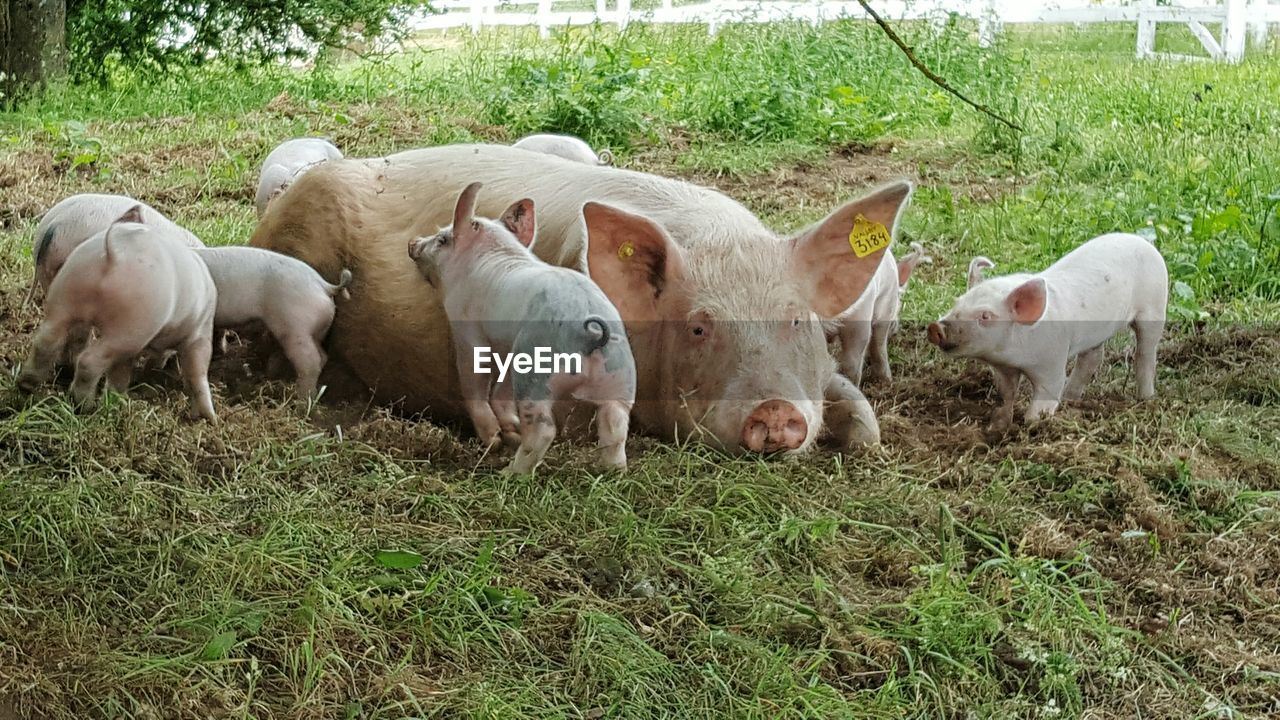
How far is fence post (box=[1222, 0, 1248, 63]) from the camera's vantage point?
14664 millimetres

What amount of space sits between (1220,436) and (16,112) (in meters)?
9.07

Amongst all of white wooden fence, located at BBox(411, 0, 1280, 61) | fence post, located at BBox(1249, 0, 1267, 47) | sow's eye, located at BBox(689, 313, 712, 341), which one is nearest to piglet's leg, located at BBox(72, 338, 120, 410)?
sow's eye, located at BBox(689, 313, 712, 341)

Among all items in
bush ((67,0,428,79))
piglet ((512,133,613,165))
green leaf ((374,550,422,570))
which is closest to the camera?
green leaf ((374,550,422,570))

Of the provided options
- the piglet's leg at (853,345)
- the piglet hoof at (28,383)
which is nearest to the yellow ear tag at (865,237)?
the piglet's leg at (853,345)

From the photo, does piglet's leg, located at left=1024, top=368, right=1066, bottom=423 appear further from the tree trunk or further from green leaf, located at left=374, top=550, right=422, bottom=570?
the tree trunk

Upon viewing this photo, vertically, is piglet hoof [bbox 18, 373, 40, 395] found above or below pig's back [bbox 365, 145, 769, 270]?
below

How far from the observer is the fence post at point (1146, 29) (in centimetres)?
1564

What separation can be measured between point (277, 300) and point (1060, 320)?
2.65m

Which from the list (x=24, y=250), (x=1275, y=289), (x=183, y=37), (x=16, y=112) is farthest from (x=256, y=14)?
(x=1275, y=289)

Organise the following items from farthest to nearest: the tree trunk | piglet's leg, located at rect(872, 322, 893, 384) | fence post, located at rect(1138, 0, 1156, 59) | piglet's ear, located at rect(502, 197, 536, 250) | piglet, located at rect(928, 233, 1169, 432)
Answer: fence post, located at rect(1138, 0, 1156, 59), the tree trunk, piglet's leg, located at rect(872, 322, 893, 384), piglet, located at rect(928, 233, 1169, 432), piglet's ear, located at rect(502, 197, 536, 250)

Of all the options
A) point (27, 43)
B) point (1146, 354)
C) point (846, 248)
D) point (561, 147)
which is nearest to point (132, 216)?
point (846, 248)

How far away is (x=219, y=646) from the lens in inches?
114

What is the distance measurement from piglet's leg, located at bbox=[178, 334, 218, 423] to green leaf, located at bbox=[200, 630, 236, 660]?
1.33 meters

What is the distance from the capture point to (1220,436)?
177 inches
